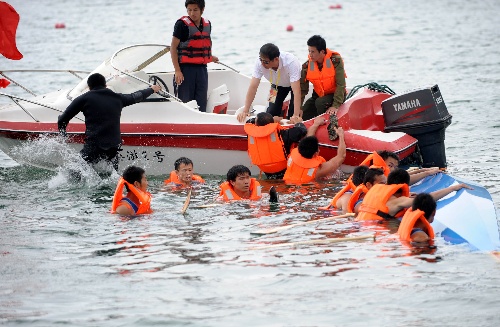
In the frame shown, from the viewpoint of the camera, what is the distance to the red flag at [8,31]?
541 inches

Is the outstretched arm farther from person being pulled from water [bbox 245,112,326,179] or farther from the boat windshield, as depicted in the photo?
the boat windshield

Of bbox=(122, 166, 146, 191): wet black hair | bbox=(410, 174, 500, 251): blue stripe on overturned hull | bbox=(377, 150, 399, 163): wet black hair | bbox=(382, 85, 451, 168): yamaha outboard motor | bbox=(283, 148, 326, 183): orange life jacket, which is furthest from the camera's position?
bbox=(382, 85, 451, 168): yamaha outboard motor

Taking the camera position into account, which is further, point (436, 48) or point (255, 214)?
point (436, 48)

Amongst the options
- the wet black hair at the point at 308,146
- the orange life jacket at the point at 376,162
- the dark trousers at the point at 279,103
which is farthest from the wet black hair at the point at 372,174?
the dark trousers at the point at 279,103

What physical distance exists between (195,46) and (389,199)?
13.3ft

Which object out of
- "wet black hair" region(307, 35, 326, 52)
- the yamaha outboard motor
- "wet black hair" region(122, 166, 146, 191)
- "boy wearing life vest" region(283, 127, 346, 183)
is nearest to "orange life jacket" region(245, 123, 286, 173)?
"boy wearing life vest" region(283, 127, 346, 183)

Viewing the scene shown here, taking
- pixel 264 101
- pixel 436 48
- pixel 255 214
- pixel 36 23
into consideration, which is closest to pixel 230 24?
pixel 36 23

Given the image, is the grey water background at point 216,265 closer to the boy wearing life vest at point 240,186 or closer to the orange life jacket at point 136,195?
the orange life jacket at point 136,195

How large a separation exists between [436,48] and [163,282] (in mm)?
22879

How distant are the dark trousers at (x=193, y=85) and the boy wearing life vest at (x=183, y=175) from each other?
1.37 meters

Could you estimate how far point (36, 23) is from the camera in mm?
43500

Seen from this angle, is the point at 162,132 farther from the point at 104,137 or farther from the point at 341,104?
the point at 341,104

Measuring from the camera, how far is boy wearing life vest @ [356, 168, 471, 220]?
10477mm

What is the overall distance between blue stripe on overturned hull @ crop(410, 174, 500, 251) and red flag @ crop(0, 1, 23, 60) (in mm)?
5583
